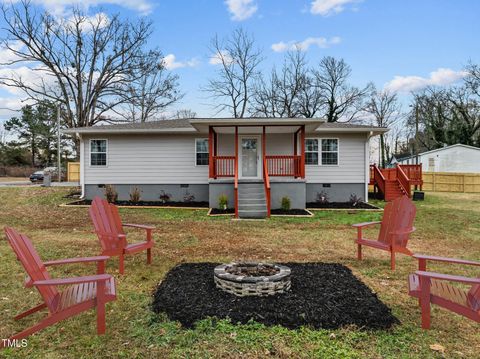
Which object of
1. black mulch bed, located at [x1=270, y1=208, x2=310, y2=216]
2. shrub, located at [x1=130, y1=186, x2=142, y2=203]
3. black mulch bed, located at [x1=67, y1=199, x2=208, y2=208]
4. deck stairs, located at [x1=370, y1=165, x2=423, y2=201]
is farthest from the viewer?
deck stairs, located at [x1=370, y1=165, x2=423, y2=201]

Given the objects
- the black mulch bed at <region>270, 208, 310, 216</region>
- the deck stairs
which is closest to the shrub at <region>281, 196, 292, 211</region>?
the black mulch bed at <region>270, 208, 310, 216</region>

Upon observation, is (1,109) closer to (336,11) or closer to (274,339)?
(336,11)

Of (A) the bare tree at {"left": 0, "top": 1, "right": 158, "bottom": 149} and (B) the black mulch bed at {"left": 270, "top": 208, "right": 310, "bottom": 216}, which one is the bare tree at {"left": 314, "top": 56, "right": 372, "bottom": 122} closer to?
(A) the bare tree at {"left": 0, "top": 1, "right": 158, "bottom": 149}

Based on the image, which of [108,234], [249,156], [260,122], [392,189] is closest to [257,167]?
[249,156]

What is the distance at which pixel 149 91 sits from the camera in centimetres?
3528

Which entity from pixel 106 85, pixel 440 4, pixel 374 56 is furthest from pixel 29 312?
pixel 106 85

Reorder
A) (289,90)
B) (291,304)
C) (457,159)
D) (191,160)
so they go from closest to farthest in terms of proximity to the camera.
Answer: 1. (291,304)
2. (191,160)
3. (457,159)
4. (289,90)

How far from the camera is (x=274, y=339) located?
2.89 m

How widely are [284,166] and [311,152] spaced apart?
1.86 m

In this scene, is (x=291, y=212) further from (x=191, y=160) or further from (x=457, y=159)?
(x=457, y=159)

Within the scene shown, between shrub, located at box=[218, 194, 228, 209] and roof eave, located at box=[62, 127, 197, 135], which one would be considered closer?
shrub, located at box=[218, 194, 228, 209]

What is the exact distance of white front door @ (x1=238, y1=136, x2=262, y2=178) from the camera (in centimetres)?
1447

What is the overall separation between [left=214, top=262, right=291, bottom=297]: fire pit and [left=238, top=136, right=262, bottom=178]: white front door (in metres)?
10.5

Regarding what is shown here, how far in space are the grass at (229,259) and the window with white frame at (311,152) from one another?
4482 mm
